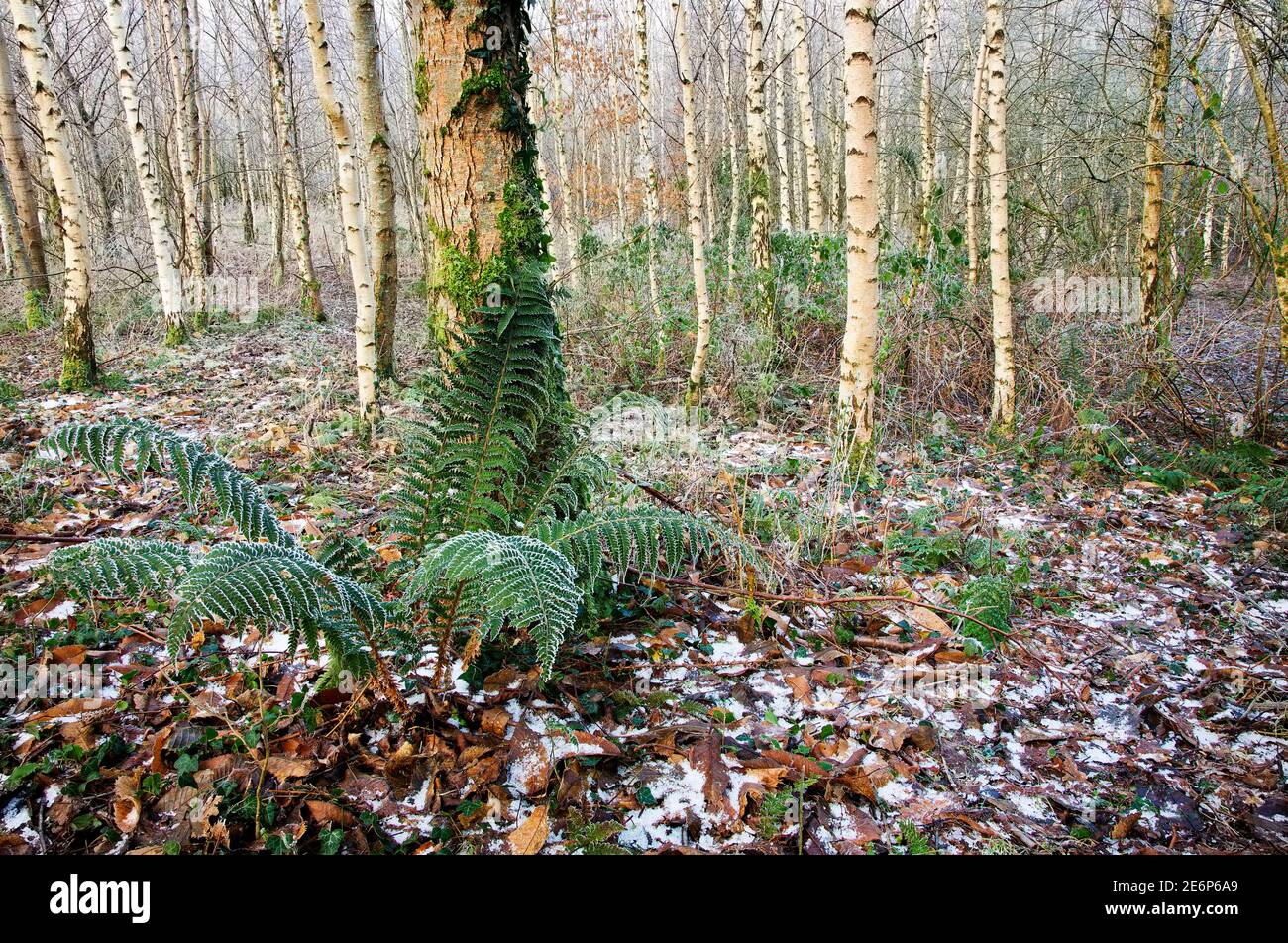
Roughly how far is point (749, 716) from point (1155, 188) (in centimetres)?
674

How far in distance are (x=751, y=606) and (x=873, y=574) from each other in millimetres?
839

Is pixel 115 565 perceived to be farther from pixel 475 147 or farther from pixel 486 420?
pixel 475 147

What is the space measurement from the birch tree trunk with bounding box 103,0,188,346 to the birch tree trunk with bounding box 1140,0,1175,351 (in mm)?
10233

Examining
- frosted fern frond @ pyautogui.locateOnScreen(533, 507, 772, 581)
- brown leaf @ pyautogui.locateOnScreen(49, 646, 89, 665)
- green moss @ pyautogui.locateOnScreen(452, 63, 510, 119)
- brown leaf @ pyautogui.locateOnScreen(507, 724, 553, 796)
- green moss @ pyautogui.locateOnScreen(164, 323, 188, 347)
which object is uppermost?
green moss @ pyautogui.locateOnScreen(452, 63, 510, 119)

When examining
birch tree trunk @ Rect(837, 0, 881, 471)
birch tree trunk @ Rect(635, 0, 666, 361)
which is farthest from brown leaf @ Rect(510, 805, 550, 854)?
birch tree trunk @ Rect(635, 0, 666, 361)

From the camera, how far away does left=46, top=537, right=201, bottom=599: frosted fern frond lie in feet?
5.14

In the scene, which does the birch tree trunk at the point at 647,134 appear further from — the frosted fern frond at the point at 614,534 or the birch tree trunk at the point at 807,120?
the frosted fern frond at the point at 614,534

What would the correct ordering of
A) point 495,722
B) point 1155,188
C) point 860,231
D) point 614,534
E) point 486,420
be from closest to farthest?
point 495,722, point 614,534, point 486,420, point 860,231, point 1155,188

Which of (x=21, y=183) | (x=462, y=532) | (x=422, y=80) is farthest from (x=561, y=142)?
(x=462, y=532)

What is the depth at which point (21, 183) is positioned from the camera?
916 centimetres

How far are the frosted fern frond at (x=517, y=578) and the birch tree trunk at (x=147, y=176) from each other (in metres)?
8.62

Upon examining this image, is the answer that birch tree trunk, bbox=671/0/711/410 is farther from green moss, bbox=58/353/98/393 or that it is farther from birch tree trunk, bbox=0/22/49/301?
birch tree trunk, bbox=0/22/49/301

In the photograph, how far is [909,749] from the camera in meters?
2.17
